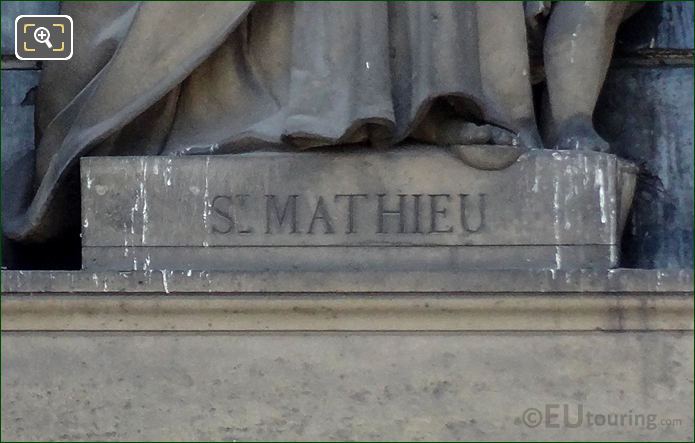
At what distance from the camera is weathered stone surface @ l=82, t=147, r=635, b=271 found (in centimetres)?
445

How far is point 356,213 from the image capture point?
14.6 ft

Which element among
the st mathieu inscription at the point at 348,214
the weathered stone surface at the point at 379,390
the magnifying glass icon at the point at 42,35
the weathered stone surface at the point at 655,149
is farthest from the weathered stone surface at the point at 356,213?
the magnifying glass icon at the point at 42,35

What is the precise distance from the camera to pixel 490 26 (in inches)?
181

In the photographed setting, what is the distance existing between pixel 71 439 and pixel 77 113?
0.78 metres

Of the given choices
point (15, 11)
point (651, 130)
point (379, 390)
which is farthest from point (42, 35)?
point (651, 130)

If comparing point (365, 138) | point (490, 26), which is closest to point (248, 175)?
point (365, 138)

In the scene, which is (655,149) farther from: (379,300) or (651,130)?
(379,300)

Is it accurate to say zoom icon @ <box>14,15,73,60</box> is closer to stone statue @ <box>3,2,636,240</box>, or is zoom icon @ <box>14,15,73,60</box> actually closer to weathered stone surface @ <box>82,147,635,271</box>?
stone statue @ <box>3,2,636,240</box>

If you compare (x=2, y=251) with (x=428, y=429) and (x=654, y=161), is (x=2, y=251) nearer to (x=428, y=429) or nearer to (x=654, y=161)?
(x=428, y=429)

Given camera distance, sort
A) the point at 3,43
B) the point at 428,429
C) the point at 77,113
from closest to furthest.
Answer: the point at 428,429 < the point at 77,113 < the point at 3,43

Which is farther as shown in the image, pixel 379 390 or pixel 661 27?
pixel 661 27

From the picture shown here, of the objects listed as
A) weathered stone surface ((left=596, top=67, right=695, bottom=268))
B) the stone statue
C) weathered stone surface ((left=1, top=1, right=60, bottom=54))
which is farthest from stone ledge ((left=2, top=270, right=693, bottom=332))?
weathered stone surface ((left=1, top=1, right=60, bottom=54))

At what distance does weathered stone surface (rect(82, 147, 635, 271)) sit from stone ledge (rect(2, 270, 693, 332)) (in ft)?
0.24

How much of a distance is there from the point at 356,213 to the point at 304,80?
1.04 feet
